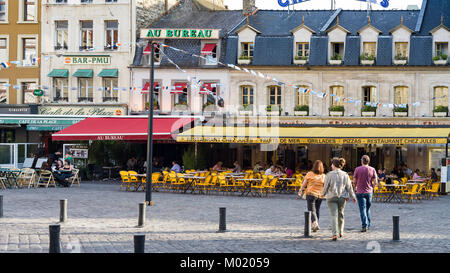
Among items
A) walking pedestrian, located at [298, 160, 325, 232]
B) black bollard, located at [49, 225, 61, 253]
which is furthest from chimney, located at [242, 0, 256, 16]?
black bollard, located at [49, 225, 61, 253]

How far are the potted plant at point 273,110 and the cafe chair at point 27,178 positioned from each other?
11.9 m

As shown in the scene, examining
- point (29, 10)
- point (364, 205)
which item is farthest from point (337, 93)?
point (364, 205)

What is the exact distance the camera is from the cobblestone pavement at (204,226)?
12.0 metres

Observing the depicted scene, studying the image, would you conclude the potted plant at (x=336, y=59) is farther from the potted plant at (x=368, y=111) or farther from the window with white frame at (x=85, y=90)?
the window with white frame at (x=85, y=90)

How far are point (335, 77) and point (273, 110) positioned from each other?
3298 millimetres

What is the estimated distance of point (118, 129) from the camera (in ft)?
102

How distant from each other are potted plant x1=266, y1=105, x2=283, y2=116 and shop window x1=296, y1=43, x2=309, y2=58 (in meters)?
2.71

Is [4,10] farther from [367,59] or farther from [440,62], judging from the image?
[440,62]

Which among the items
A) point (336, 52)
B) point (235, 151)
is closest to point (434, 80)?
point (336, 52)

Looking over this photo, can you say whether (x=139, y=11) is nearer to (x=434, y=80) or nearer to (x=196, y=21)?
(x=196, y=21)

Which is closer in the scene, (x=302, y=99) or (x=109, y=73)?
(x=302, y=99)

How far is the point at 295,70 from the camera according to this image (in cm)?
3541
